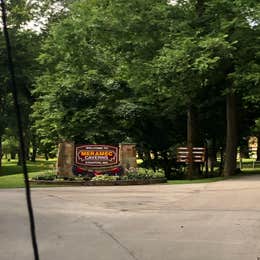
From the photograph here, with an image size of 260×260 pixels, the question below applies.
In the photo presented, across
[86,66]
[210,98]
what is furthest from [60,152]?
[210,98]

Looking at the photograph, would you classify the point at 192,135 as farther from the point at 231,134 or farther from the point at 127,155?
the point at 127,155

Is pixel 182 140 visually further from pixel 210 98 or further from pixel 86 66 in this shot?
pixel 86 66

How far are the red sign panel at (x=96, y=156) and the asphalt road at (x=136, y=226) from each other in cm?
616

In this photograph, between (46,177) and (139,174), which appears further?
(46,177)

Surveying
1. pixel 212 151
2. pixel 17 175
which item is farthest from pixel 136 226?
pixel 212 151

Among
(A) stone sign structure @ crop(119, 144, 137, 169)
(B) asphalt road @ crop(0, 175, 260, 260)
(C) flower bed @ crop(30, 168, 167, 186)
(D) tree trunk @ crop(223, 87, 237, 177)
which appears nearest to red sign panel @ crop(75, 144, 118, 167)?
(A) stone sign structure @ crop(119, 144, 137, 169)

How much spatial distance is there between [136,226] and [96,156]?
13396 millimetres

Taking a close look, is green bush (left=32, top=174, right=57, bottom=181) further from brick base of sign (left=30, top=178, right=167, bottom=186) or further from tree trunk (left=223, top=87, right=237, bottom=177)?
tree trunk (left=223, top=87, right=237, bottom=177)

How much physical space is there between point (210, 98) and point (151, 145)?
3776mm

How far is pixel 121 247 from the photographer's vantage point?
902cm

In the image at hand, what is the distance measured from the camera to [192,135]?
29641 millimetres

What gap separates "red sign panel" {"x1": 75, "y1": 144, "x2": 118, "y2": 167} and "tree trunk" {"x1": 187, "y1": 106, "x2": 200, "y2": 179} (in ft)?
18.2

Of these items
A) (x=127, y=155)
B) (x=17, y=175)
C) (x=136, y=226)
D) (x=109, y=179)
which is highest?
(x=127, y=155)

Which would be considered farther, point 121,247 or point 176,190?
point 176,190
